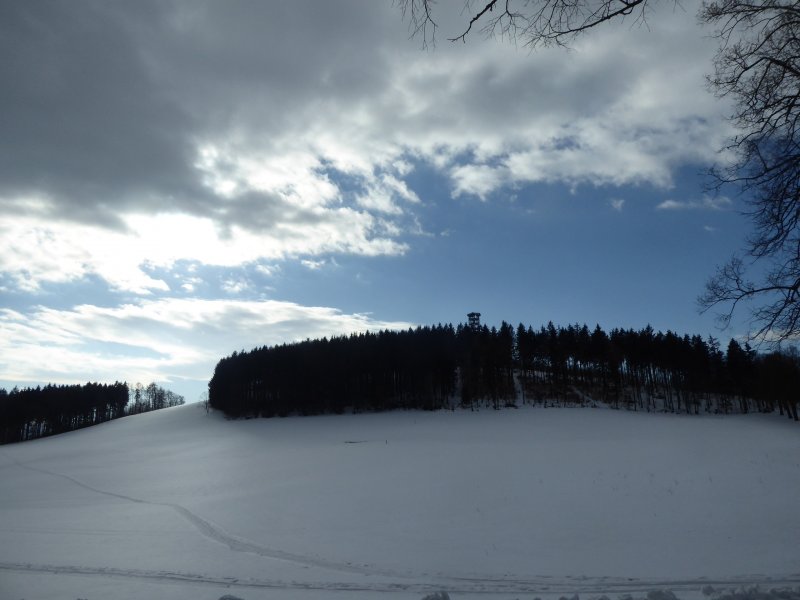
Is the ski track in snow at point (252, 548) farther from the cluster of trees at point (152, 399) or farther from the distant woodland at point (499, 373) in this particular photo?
the cluster of trees at point (152, 399)

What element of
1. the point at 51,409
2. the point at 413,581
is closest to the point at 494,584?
the point at 413,581

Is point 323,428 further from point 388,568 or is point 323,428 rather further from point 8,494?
point 388,568

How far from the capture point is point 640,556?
11.1 meters

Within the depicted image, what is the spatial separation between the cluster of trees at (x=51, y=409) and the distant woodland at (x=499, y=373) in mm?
42474

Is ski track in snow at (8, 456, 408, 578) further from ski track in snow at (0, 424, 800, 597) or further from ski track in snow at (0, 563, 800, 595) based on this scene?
ski track in snow at (0, 563, 800, 595)

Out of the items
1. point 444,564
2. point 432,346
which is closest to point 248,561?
point 444,564

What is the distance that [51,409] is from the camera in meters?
94.1

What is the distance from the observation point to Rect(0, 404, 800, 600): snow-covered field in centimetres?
981

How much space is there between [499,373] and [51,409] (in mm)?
88819

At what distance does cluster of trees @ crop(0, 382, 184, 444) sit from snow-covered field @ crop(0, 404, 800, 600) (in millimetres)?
72329

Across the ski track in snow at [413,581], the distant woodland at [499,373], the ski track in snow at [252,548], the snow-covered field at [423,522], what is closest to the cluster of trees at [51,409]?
the distant woodland at [499,373]

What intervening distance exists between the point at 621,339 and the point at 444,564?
242 feet

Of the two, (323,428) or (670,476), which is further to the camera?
(323,428)

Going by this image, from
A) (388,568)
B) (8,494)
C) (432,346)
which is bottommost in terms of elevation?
(8,494)
